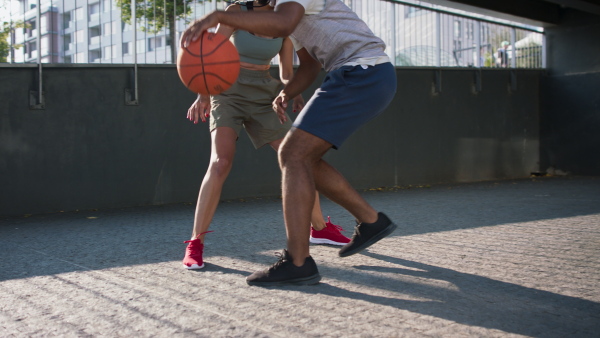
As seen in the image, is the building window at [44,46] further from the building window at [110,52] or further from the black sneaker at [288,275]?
the black sneaker at [288,275]

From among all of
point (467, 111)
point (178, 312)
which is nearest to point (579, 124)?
point (467, 111)

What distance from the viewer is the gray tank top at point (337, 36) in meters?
3.66

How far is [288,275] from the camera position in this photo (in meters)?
3.52

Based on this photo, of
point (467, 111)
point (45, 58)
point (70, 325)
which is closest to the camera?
A: point (70, 325)

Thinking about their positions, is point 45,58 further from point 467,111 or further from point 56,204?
point 467,111

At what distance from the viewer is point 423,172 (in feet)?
35.0

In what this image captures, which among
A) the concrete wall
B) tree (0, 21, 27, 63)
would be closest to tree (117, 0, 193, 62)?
tree (0, 21, 27, 63)

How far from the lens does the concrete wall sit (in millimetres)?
12023

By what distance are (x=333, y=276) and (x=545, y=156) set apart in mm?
9913

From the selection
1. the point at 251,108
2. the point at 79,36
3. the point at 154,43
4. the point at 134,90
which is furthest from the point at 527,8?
the point at 251,108

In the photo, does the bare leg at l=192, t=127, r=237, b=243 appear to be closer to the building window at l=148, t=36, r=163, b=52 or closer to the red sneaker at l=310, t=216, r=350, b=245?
the red sneaker at l=310, t=216, r=350, b=245

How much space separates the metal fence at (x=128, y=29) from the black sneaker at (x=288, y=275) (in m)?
5.15

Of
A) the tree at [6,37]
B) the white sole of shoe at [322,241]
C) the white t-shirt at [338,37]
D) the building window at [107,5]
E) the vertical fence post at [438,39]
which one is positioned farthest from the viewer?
the vertical fence post at [438,39]

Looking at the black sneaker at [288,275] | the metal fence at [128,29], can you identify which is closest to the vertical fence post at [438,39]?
the metal fence at [128,29]
